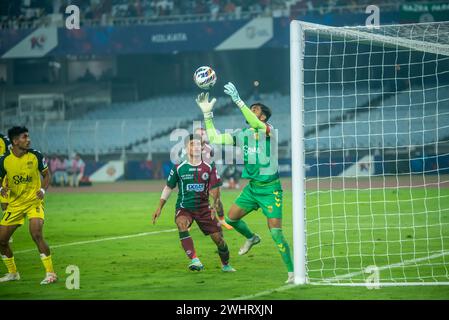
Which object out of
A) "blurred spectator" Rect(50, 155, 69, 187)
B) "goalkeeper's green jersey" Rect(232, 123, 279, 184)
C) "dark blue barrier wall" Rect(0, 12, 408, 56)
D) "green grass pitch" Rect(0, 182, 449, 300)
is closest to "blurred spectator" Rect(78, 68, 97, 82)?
"dark blue barrier wall" Rect(0, 12, 408, 56)

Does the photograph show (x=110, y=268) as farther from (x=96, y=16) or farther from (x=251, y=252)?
(x=96, y=16)

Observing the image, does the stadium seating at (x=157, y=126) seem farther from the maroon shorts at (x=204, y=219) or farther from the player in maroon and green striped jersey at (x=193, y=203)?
the maroon shorts at (x=204, y=219)

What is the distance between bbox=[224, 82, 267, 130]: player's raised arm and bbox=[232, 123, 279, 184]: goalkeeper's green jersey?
363mm

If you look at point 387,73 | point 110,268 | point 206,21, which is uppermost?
point 206,21

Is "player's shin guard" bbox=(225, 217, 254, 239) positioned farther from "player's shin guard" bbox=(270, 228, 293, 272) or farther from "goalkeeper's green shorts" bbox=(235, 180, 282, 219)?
"player's shin guard" bbox=(270, 228, 293, 272)

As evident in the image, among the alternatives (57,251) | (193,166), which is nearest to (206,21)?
(57,251)

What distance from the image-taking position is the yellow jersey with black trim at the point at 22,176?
12.8 metres

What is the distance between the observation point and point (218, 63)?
50.0 meters

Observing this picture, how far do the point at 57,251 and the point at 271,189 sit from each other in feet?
18.6

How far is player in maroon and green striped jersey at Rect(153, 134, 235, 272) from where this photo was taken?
13.1 meters

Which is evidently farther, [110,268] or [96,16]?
[96,16]

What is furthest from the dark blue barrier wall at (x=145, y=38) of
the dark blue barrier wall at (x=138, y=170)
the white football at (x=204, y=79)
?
the white football at (x=204, y=79)

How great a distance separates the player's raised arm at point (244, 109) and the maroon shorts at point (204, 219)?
1645 millimetres

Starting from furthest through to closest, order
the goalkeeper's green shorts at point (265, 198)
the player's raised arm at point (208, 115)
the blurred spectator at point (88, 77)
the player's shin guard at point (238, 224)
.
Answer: the blurred spectator at point (88, 77) → the player's shin guard at point (238, 224) → the goalkeeper's green shorts at point (265, 198) → the player's raised arm at point (208, 115)
